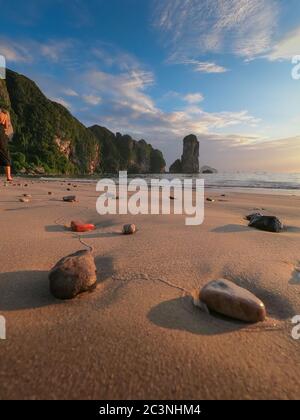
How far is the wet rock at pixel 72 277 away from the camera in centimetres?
126

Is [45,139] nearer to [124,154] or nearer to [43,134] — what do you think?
[43,134]

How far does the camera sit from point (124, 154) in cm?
13000

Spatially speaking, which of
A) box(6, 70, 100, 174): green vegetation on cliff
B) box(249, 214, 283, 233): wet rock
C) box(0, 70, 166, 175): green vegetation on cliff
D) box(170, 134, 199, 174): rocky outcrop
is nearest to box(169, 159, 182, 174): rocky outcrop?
box(170, 134, 199, 174): rocky outcrop

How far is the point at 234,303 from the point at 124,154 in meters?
133

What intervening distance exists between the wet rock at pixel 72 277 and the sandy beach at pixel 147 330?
0.14 feet

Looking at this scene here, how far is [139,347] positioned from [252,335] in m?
0.48

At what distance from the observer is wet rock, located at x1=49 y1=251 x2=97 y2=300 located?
1263 millimetres

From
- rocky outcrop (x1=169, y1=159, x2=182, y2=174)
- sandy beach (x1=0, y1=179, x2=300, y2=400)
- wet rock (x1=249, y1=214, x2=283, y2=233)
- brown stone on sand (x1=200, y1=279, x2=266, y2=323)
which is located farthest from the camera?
rocky outcrop (x1=169, y1=159, x2=182, y2=174)

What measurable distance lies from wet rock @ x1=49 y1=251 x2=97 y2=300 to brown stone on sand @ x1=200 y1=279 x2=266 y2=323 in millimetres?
609

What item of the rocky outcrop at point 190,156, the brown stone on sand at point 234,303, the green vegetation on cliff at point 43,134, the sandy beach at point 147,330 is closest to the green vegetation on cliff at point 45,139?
the green vegetation on cliff at point 43,134

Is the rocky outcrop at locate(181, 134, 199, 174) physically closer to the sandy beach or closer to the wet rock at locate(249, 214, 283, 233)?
the wet rock at locate(249, 214, 283, 233)

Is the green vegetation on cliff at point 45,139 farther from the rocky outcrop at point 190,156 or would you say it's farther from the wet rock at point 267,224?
the wet rock at point 267,224
